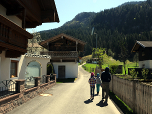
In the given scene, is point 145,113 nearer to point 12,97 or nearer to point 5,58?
point 12,97

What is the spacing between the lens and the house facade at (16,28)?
6.52m

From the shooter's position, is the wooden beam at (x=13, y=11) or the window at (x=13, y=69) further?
the window at (x=13, y=69)

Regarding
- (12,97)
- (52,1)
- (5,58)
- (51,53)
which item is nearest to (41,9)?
(52,1)

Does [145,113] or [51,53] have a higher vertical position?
[51,53]

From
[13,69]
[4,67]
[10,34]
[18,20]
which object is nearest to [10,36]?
[10,34]

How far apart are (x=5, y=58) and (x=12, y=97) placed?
10.8 ft

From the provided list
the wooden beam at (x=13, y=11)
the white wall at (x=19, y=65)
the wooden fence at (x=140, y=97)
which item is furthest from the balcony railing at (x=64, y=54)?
the wooden fence at (x=140, y=97)

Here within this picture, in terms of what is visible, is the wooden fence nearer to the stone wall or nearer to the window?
the stone wall

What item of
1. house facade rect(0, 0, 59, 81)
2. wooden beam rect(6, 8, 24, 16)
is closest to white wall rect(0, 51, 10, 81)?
house facade rect(0, 0, 59, 81)

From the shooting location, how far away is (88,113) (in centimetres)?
643

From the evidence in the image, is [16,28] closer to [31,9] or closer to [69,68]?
[31,9]

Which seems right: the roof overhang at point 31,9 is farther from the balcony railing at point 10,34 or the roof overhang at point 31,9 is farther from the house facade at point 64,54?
the house facade at point 64,54

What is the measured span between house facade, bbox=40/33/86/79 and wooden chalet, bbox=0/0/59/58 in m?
11.9

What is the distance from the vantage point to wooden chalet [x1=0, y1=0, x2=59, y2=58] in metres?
6.38
